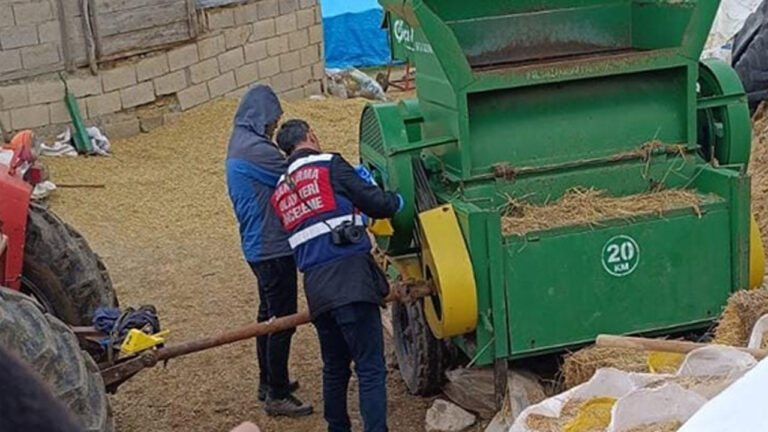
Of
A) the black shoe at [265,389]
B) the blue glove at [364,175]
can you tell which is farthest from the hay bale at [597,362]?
the black shoe at [265,389]

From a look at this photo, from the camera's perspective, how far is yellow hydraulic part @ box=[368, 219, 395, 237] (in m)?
5.50

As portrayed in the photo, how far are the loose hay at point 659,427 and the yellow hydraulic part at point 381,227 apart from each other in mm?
1867

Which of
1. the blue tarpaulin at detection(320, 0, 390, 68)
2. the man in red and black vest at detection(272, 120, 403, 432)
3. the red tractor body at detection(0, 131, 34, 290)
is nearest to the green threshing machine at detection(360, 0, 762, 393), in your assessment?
the man in red and black vest at detection(272, 120, 403, 432)

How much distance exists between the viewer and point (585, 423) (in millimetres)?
4312

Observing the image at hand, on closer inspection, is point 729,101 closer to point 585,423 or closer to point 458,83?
point 458,83

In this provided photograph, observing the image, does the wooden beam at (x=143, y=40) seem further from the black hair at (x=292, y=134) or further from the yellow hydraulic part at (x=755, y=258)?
the yellow hydraulic part at (x=755, y=258)

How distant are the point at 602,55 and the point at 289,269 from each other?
1927mm

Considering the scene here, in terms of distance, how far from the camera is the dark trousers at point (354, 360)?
17.1ft

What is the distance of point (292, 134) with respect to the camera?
17.8ft

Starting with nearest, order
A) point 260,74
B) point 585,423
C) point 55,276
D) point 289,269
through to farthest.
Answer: point 585,423 < point 55,276 < point 289,269 < point 260,74

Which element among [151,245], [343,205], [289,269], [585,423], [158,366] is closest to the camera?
[585,423]

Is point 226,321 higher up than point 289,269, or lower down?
lower down

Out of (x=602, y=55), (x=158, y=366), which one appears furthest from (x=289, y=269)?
(x=602, y=55)

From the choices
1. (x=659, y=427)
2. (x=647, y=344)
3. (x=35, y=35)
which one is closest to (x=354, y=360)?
(x=647, y=344)
